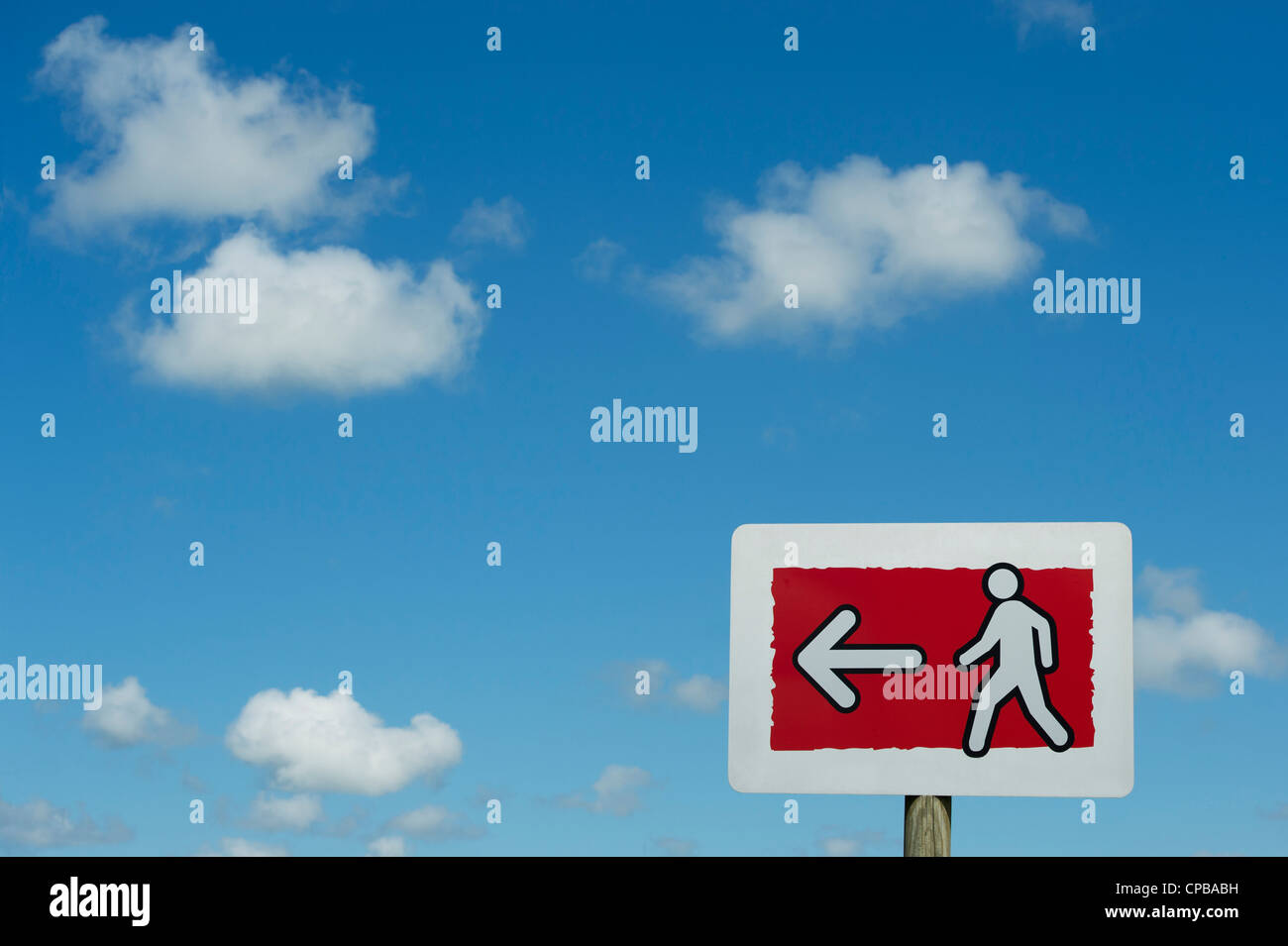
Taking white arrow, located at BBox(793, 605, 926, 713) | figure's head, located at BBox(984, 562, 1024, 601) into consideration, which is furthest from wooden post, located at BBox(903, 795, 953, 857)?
figure's head, located at BBox(984, 562, 1024, 601)

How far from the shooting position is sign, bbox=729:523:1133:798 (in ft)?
22.9

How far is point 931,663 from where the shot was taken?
7.12 meters

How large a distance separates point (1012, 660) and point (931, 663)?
0.51 meters

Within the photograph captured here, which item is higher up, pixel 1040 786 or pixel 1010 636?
pixel 1010 636

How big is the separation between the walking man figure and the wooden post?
388mm

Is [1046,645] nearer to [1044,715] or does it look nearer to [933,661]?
[1044,715]

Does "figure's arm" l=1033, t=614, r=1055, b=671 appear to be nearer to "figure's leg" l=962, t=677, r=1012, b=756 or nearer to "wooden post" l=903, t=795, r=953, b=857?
"figure's leg" l=962, t=677, r=1012, b=756

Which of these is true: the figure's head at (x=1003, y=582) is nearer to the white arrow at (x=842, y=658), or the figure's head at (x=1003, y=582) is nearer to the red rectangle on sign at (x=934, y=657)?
the red rectangle on sign at (x=934, y=657)
